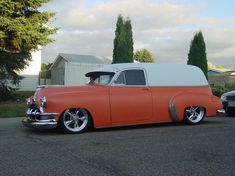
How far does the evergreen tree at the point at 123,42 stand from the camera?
2586cm

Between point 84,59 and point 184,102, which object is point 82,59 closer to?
point 84,59

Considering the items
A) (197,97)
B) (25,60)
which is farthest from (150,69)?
(25,60)

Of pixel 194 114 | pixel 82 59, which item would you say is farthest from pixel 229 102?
pixel 82 59

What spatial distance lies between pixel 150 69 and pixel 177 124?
1826mm

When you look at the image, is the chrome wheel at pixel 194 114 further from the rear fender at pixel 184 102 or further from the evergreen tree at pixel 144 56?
the evergreen tree at pixel 144 56

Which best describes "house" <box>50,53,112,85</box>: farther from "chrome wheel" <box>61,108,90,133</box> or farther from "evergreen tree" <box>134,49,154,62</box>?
"evergreen tree" <box>134,49,154,62</box>

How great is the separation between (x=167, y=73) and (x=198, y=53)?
1555 centimetres

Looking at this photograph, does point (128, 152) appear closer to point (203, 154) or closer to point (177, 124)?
point (203, 154)

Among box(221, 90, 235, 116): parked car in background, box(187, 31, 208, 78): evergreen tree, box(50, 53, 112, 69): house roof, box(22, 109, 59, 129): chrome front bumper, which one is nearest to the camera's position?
box(22, 109, 59, 129): chrome front bumper

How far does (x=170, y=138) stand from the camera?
9.66 metres

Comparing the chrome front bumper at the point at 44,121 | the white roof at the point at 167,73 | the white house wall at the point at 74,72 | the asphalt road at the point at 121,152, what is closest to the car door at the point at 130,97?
the white roof at the point at 167,73

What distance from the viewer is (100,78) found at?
11.8 meters

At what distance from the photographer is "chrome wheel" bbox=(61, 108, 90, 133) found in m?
10.6

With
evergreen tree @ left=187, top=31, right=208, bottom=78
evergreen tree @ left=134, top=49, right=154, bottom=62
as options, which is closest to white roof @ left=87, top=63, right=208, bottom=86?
evergreen tree @ left=187, top=31, right=208, bottom=78
